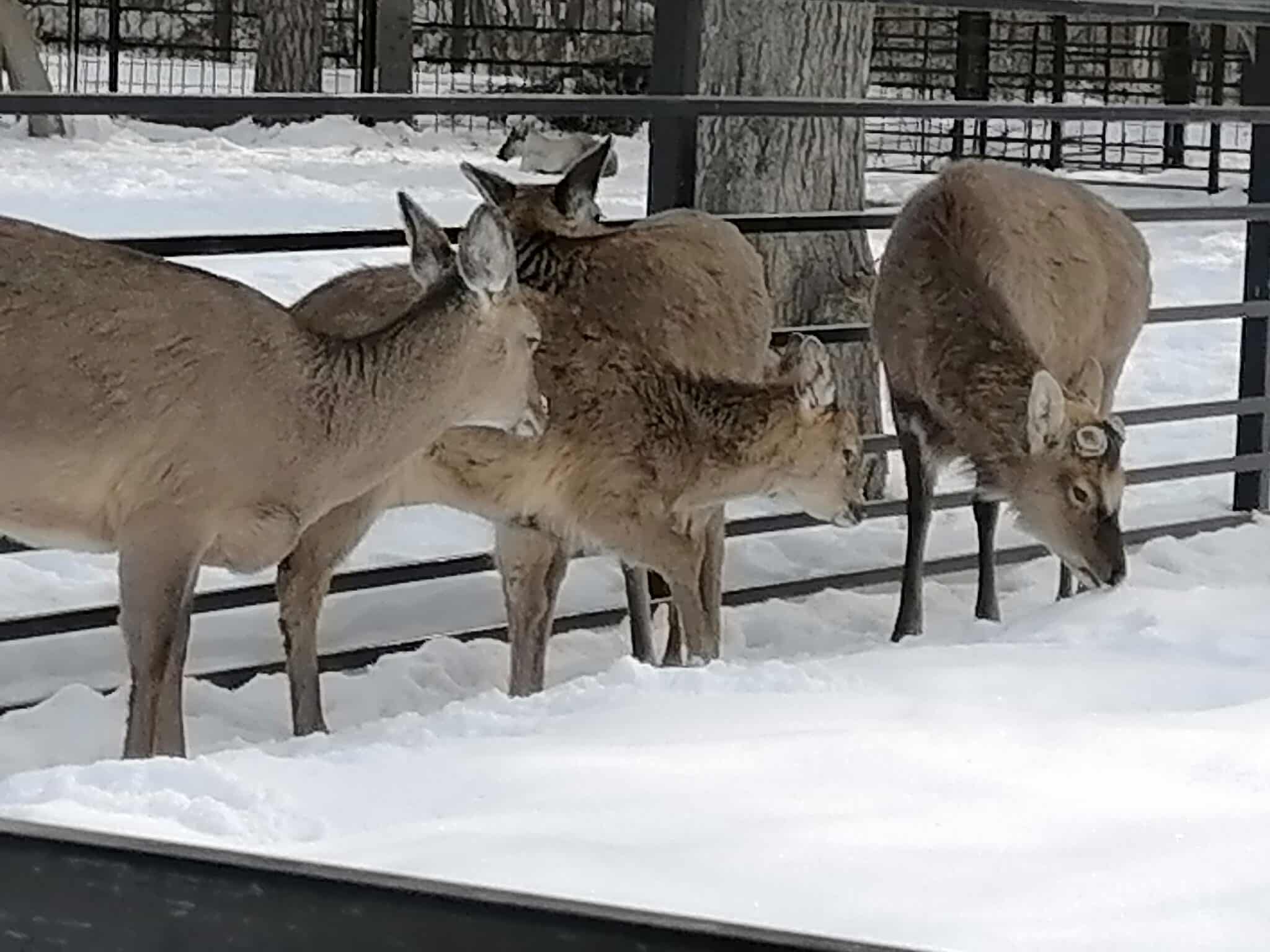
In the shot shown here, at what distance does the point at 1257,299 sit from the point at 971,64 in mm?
11933

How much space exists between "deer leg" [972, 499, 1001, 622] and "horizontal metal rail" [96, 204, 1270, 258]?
3.29 feet

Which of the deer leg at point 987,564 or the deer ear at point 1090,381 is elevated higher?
the deer ear at point 1090,381

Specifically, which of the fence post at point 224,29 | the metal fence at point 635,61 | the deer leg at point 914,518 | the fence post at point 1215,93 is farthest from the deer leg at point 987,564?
the fence post at point 224,29

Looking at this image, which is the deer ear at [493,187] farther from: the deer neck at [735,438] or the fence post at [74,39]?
the fence post at [74,39]

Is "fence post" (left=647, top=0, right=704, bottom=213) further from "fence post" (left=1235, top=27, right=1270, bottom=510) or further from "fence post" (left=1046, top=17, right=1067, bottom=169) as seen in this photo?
"fence post" (left=1046, top=17, right=1067, bottom=169)

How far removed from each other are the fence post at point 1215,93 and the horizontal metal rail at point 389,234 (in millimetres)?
9409

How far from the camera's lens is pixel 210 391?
504 cm

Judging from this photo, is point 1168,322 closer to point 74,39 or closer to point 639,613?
point 639,613

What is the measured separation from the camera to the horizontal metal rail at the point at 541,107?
18.4 feet

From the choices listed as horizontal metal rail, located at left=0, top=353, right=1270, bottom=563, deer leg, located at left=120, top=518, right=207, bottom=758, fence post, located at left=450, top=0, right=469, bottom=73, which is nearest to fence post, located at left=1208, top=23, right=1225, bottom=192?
fence post, located at left=450, top=0, right=469, bottom=73

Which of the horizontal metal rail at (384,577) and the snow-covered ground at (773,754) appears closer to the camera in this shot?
the snow-covered ground at (773,754)

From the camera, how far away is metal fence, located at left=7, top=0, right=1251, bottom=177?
21.4 m

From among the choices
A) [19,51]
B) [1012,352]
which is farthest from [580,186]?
[19,51]

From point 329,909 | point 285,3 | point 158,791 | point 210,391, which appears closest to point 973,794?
point 158,791
